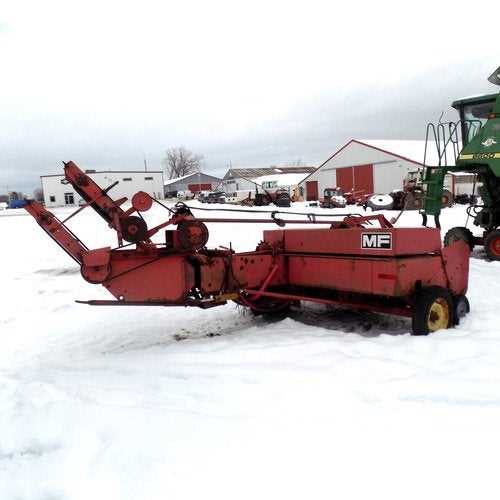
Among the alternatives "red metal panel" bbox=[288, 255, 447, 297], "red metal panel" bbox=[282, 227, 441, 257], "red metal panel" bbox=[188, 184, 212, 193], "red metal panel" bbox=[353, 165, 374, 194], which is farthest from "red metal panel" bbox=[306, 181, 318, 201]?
"red metal panel" bbox=[288, 255, 447, 297]

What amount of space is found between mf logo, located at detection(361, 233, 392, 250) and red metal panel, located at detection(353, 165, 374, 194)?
130 feet

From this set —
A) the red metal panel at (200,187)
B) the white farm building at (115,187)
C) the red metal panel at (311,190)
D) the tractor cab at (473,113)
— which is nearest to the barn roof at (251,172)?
the red metal panel at (200,187)

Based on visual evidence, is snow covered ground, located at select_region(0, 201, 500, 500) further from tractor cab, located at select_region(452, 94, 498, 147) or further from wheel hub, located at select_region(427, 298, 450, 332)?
tractor cab, located at select_region(452, 94, 498, 147)

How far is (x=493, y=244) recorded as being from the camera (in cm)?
865

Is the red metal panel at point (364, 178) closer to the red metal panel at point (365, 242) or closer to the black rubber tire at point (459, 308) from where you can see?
the black rubber tire at point (459, 308)

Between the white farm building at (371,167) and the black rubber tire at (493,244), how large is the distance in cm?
2973

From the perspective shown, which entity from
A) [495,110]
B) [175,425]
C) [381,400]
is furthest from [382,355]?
[495,110]

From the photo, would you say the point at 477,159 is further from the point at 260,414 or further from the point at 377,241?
the point at 260,414

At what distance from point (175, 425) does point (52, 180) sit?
66576mm

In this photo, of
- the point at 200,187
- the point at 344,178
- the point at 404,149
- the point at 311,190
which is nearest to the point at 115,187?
the point at 200,187

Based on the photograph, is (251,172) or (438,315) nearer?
(438,315)

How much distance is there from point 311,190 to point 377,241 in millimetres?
46016

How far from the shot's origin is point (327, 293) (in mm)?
5371

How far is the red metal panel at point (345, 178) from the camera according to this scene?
148ft
